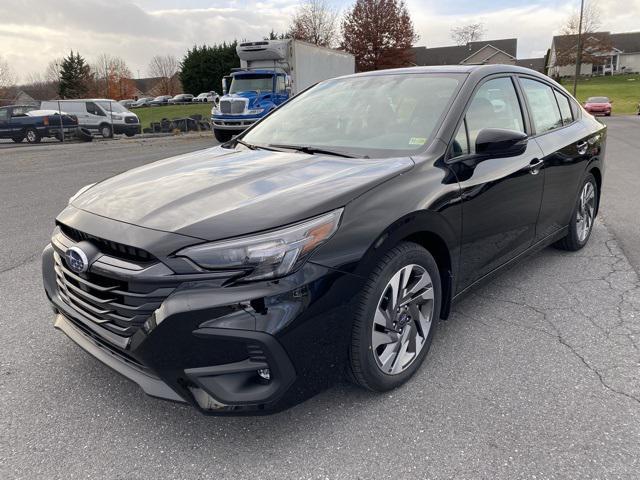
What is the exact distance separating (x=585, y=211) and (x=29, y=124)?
21.7 metres

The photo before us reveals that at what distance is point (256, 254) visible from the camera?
1.98 m

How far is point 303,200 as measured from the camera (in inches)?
86.1

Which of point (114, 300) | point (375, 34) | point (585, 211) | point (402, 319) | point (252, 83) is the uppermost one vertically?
point (375, 34)

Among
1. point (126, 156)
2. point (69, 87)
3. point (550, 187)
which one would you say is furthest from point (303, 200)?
point (69, 87)

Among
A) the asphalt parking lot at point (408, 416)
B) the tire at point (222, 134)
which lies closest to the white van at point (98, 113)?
the tire at point (222, 134)

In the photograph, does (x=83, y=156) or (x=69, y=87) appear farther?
(x=69, y=87)

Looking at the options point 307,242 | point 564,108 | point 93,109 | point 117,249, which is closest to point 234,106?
point 93,109

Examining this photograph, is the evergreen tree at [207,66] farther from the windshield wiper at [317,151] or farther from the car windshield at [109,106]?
the windshield wiper at [317,151]

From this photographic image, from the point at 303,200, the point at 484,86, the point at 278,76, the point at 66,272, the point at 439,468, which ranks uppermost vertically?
the point at 278,76

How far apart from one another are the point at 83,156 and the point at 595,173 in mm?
13898

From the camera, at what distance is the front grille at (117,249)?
203cm

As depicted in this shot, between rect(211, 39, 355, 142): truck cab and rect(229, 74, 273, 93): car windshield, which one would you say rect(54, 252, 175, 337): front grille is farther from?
rect(229, 74, 273, 93): car windshield

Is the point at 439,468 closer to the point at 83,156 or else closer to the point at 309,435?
the point at 309,435

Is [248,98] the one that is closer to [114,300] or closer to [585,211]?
[585,211]
